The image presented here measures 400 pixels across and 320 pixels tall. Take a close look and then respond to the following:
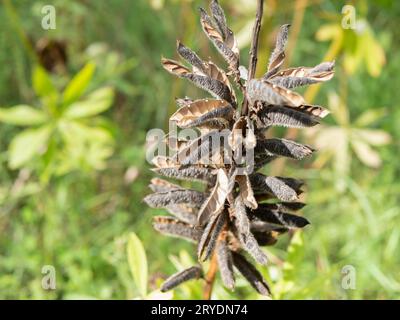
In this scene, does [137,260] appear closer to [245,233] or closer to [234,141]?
[245,233]

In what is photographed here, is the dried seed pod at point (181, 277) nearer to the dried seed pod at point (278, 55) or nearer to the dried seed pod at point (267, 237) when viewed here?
the dried seed pod at point (267, 237)

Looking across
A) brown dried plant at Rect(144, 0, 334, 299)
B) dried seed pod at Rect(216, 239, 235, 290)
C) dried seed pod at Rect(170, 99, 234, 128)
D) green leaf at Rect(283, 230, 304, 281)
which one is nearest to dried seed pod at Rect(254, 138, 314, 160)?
brown dried plant at Rect(144, 0, 334, 299)

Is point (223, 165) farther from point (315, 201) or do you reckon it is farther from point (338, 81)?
point (338, 81)

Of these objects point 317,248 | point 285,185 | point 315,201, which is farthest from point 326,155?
point 285,185
